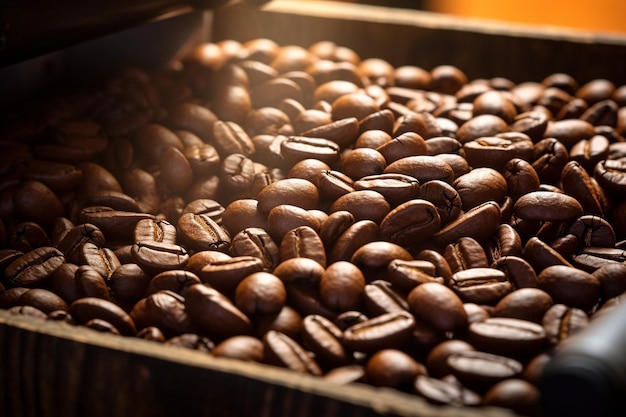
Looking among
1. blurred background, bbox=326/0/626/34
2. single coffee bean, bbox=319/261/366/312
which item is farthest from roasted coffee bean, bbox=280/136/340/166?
blurred background, bbox=326/0/626/34

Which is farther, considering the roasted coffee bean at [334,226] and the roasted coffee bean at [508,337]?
the roasted coffee bean at [334,226]

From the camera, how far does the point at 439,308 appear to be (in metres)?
0.91

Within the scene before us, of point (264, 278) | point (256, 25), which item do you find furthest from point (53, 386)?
point (256, 25)

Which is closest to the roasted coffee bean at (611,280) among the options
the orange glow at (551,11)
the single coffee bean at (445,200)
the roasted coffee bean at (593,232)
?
the roasted coffee bean at (593,232)

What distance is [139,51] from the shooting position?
69.7 inches

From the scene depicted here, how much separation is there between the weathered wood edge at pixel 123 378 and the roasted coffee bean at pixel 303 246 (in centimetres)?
27

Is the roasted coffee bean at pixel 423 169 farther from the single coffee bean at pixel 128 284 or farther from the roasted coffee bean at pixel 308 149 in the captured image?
the single coffee bean at pixel 128 284

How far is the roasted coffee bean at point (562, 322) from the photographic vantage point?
89cm

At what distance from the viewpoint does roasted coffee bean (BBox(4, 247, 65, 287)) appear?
3.47ft

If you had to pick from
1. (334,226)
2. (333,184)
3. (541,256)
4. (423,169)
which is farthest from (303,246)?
(541,256)

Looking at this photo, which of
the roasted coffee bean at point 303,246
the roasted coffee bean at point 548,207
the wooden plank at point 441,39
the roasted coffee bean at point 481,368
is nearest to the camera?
the roasted coffee bean at point 481,368

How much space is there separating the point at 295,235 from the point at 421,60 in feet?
3.68

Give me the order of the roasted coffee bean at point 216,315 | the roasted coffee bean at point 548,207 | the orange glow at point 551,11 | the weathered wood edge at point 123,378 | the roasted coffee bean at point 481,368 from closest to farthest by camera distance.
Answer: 1. the weathered wood edge at point 123,378
2. the roasted coffee bean at point 481,368
3. the roasted coffee bean at point 216,315
4. the roasted coffee bean at point 548,207
5. the orange glow at point 551,11

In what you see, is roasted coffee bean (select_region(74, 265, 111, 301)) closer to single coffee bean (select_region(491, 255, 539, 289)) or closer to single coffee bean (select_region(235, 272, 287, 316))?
single coffee bean (select_region(235, 272, 287, 316))
